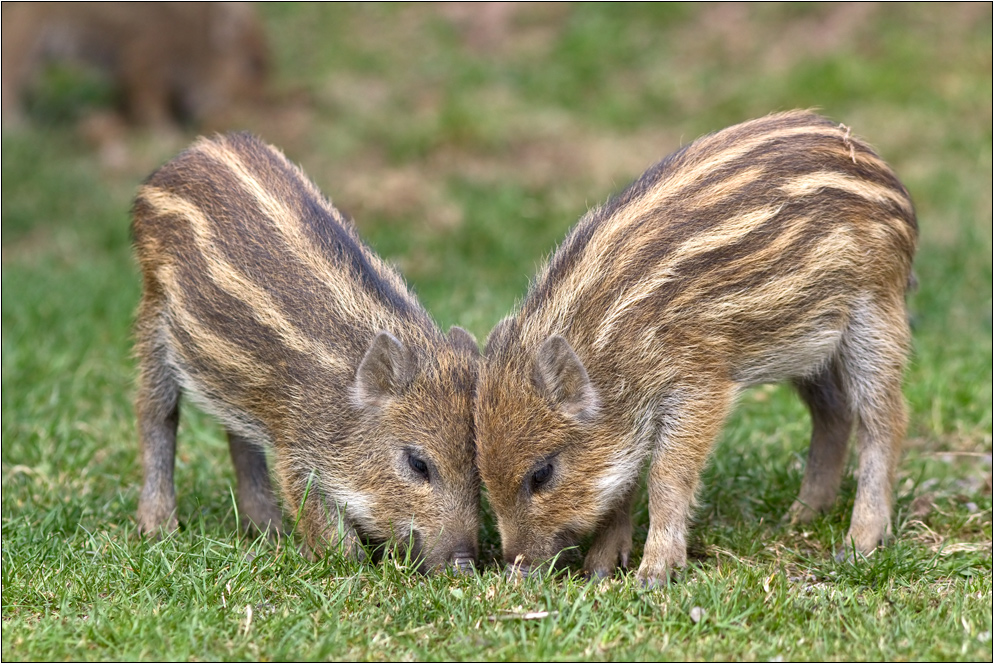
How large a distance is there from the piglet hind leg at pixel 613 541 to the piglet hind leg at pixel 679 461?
0.54 feet

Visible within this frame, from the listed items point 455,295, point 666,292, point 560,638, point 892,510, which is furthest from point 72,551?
point 455,295

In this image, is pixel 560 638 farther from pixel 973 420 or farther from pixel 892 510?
pixel 973 420

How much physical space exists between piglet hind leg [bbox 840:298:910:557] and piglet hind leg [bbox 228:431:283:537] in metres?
2.50

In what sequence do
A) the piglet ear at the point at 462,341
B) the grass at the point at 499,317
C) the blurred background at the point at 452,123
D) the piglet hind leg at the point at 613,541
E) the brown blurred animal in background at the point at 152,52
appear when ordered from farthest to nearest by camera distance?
the brown blurred animal in background at the point at 152,52 < the blurred background at the point at 452,123 < the piglet ear at the point at 462,341 < the piglet hind leg at the point at 613,541 < the grass at the point at 499,317

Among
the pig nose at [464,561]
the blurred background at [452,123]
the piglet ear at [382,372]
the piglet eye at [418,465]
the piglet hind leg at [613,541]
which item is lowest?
the pig nose at [464,561]

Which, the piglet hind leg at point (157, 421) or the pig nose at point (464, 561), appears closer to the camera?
the pig nose at point (464, 561)

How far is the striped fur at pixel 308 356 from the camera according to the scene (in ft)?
15.7

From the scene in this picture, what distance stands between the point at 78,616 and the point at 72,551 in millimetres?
567

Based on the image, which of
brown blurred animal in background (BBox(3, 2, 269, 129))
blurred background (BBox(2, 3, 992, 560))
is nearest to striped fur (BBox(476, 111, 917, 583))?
blurred background (BBox(2, 3, 992, 560))

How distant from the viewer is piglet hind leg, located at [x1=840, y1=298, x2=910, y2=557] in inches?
202

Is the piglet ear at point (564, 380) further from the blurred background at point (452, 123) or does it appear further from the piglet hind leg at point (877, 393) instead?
the blurred background at point (452, 123)

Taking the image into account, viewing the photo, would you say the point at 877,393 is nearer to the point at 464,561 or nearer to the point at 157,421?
the point at 464,561

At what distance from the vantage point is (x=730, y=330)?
488 centimetres

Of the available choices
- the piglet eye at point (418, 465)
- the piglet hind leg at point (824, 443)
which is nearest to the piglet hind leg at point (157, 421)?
the piglet eye at point (418, 465)
